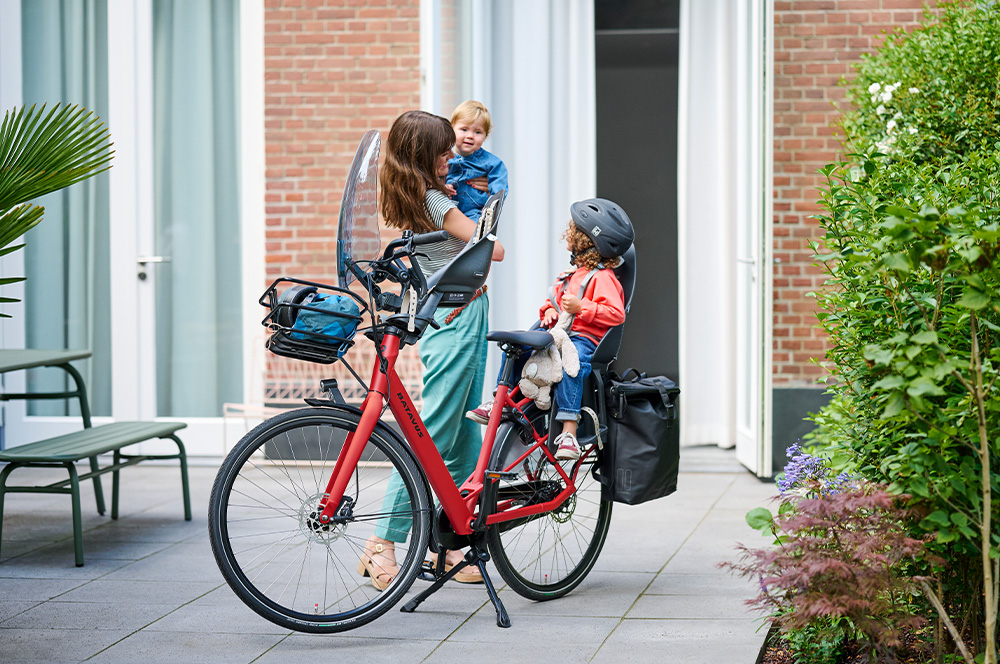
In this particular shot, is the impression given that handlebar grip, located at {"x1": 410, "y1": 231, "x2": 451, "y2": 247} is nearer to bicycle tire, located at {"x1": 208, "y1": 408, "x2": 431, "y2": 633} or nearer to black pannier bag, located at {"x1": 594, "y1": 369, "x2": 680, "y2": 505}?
bicycle tire, located at {"x1": 208, "y1": 408, "x2": 431, "y2": 633}

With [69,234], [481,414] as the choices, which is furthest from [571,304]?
[69,234]

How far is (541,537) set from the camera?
3.99 m

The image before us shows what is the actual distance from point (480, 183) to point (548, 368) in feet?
2.81

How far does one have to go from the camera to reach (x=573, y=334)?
3.94 meters

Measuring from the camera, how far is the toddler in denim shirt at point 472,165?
13.6 ft

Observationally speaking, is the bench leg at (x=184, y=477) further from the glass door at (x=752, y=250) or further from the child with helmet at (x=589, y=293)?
the glass door at (x=752, y=250)

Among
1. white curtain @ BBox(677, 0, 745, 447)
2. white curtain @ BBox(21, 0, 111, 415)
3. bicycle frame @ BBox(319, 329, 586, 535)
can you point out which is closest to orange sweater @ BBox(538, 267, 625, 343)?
bicycle frame @ BBox(319, 329, 586, 535)

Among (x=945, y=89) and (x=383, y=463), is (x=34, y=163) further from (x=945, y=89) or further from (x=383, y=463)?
(x=945, y=89)

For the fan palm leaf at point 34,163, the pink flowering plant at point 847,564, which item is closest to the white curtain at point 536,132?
the fan palm leaf at point 34,163

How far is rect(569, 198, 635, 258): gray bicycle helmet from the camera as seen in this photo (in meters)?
3.90

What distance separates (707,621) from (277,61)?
4644mm

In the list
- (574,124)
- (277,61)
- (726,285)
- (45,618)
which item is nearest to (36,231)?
(277,61)

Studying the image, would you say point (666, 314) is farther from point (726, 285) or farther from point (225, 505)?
point (225, 505)

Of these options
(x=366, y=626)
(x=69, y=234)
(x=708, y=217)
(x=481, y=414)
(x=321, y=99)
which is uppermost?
(x=321, y=99)
